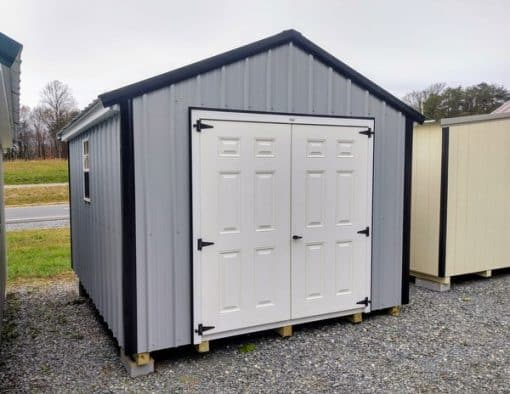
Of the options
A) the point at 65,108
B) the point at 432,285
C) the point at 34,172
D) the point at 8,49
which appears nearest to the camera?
the point at 8,49

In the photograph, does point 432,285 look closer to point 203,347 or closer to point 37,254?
point 203,347

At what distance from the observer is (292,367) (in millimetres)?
3859

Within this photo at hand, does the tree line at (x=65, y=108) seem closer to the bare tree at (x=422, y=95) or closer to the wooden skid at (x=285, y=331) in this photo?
the bare tree at (x=422, y=95)

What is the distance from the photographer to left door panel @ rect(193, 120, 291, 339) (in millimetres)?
4016

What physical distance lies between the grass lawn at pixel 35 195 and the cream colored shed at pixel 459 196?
1738 centimetres

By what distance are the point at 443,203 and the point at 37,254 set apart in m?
7.84

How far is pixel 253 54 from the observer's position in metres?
4.14

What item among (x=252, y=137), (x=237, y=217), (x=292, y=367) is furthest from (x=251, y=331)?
(x=252, y=137)

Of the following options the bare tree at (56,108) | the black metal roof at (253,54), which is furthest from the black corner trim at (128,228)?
the bare tree at (56,108)

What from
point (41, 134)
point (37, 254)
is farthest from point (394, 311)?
point (41, 134)

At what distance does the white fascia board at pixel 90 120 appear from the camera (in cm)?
380

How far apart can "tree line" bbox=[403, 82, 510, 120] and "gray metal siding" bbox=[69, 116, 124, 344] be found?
22.8m

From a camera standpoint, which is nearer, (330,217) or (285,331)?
(285,331)

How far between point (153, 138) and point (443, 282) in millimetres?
4631
